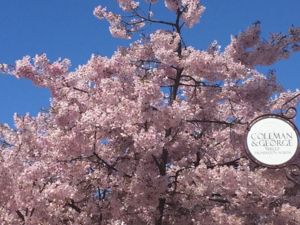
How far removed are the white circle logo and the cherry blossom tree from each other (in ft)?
6.66

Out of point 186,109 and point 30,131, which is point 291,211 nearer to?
point 186,109

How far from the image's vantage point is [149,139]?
960 centimetres

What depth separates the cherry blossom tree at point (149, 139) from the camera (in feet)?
32.9

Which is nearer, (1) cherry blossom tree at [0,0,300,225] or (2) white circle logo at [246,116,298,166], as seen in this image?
(2) white circle logo at [246,116,298,166]

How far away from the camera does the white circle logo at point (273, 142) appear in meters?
7.91

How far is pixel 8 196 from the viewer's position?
9.67 metres

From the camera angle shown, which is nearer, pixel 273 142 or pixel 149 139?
pixel 273 142

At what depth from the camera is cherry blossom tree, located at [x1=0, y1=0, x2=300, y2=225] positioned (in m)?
10.0

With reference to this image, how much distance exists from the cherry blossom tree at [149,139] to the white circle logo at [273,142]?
203cm

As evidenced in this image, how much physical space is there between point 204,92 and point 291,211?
2.83 metres

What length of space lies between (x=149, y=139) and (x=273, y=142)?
237 centimetres

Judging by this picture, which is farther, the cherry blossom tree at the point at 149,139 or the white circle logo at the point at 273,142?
the cherry blossom tree at the point at 149,139

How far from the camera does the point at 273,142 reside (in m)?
7.89

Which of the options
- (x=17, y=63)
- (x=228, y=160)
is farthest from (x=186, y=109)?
(x=17, y=63)
